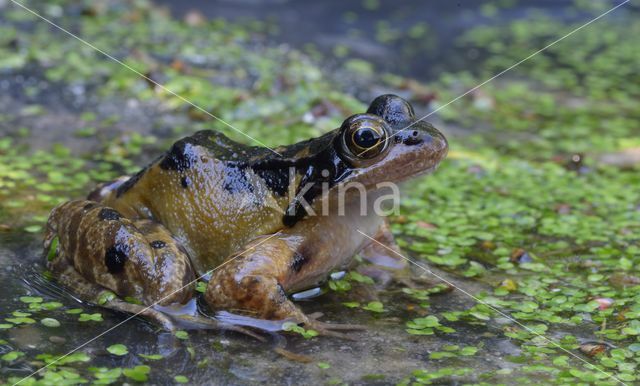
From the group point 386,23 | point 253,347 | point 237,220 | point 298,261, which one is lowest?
point 253,347

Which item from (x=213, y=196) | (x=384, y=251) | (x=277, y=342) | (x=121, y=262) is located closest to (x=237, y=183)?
(x=213, y=196)

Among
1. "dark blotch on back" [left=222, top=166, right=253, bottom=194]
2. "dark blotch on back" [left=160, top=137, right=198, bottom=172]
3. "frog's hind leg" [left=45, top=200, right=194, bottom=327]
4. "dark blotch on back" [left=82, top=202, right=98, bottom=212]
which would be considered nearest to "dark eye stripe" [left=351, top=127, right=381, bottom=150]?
"dark blotch on back" [left=222, top=166, right=253, bottom=194]

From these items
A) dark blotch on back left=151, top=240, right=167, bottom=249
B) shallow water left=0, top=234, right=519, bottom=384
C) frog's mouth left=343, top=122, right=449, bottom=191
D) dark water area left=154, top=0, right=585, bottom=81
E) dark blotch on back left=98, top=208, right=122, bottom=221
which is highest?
dark water area left=154, top=0, right=585, bottom=81

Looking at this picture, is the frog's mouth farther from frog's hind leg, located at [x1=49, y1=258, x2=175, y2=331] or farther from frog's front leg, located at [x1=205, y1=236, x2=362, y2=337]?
frog's hind leg, located at [x1=49, y1=258, x2=175, y2=331]

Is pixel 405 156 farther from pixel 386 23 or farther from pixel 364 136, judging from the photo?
pixel 386 23

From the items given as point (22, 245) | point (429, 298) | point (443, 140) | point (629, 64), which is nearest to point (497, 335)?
point (429, 298)

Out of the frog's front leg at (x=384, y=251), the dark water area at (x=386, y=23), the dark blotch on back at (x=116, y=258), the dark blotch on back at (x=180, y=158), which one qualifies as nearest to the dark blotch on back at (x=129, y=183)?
the dark blotch on back at (x=180, y=158)
